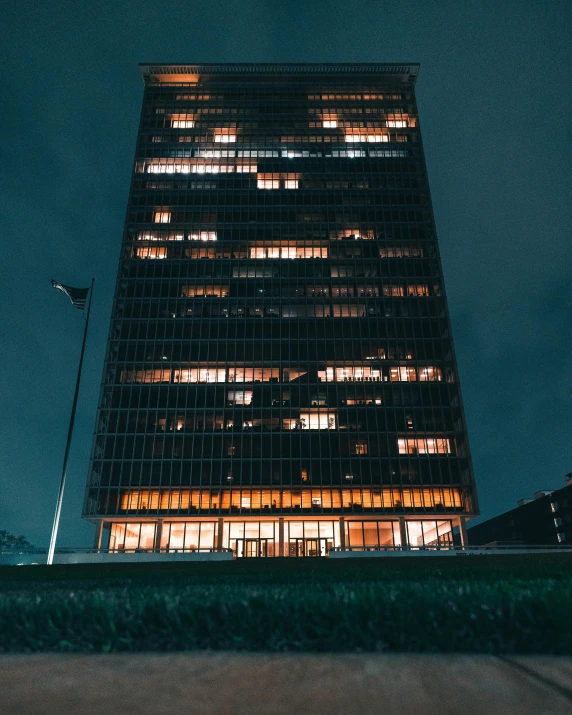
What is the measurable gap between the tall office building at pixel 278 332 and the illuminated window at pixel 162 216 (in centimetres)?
27

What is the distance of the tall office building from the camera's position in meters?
58.3

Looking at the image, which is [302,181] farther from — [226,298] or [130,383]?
[130,383]

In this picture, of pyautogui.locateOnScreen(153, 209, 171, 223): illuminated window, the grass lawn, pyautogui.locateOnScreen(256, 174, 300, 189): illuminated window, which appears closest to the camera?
the grass lawn

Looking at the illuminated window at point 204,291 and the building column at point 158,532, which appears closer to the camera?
the building column at point 158,532

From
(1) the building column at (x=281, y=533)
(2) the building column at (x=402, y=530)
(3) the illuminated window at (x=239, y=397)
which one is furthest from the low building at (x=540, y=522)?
(3) the illuminated window at (x=239, y=397)

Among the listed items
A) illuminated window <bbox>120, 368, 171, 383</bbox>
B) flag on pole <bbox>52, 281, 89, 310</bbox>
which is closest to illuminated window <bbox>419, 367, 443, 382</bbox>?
illuminated window <bbox>120, 368, 171, 383</bbox>

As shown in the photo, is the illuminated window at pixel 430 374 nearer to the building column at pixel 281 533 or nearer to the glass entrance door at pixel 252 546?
the building column at pixel 281 533

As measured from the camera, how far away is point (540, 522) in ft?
320

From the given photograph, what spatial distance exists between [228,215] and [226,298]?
16.5 metres

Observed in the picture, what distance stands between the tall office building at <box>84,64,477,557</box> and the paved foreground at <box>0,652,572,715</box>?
169ft

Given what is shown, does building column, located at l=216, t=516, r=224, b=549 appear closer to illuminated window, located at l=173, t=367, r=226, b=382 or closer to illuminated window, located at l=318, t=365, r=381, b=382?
illuminated window, located at l=173, t=367, r=226, b=382

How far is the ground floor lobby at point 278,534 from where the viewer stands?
190 ft

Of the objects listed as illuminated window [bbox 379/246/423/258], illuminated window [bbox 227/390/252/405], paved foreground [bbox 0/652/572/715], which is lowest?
paved foreground [bbox 0/652/572/715]

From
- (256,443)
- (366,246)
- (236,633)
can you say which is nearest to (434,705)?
(236,633)
